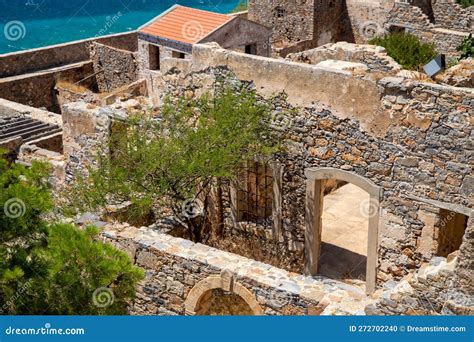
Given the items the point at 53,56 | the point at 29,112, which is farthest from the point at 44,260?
the point at 53,56

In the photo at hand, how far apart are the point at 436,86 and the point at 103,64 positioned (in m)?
16.4

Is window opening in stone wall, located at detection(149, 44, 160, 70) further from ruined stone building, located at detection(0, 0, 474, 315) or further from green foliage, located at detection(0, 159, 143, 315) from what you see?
green foliage, located at detection(0, 159, 143, 315)

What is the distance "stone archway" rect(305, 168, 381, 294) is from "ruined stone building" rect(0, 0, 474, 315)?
18 mm

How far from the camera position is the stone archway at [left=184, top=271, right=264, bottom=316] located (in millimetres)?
9711

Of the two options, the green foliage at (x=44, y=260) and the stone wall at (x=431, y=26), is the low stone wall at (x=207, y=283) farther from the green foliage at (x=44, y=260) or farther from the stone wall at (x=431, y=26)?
the stone wall at (x=431, y=26)

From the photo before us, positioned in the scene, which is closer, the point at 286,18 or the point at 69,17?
the point at 286,18

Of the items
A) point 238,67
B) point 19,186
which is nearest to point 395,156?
point 238,67

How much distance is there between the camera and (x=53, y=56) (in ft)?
82.4

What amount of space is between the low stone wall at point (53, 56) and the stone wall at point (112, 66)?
3.11 ft

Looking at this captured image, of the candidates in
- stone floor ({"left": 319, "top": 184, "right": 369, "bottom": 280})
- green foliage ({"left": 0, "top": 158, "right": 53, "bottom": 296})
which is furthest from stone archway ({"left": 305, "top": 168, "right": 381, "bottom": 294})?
green foliage ({"left": 0, "top": 158, "right": 53, "bottom": 296})

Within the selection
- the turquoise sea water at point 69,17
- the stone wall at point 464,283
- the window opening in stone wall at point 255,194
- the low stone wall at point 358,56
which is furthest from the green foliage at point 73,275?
the turquoise sea water at point 69,17

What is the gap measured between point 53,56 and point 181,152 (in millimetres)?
14906

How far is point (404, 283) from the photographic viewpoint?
8.11 meters

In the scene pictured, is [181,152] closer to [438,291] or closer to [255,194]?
[255,194]
